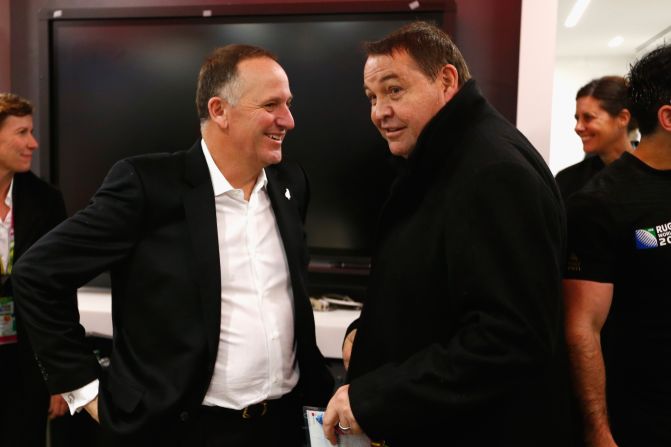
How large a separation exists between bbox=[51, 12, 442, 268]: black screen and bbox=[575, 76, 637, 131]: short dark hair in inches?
30.0

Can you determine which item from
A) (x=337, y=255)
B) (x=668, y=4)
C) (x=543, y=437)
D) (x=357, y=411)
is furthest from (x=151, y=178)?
(x=668, y=4)

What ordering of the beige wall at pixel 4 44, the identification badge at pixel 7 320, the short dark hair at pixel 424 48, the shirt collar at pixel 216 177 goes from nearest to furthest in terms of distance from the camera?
the short dark hair at pixel 424 48
the shirt collar at pixel 216 177
the identification badge at pixel 7 320
the beige wall at pixel 4 44

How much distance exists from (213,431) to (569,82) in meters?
8.74

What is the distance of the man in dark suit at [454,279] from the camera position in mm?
937

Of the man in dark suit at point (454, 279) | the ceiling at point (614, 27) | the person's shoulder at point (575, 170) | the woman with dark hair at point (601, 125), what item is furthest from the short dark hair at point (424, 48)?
the ceiling at point (614, 27)

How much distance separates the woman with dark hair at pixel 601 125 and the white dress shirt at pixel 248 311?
1.53 meters

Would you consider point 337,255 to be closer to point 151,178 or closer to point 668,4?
point 151,178

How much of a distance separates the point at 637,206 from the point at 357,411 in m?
0.77

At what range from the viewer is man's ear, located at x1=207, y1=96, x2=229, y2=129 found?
156 cm

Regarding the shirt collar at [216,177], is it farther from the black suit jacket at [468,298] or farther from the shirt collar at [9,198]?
the shirt collar at [9,198]

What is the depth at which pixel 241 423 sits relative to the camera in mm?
1458

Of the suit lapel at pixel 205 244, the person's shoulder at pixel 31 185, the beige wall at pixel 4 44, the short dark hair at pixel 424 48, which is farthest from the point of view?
the beige wall at pixel 4 44

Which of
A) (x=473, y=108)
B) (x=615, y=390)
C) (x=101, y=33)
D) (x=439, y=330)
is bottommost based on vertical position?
(x=615, y=390)

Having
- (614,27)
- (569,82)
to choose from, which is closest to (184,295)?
(614,27)
